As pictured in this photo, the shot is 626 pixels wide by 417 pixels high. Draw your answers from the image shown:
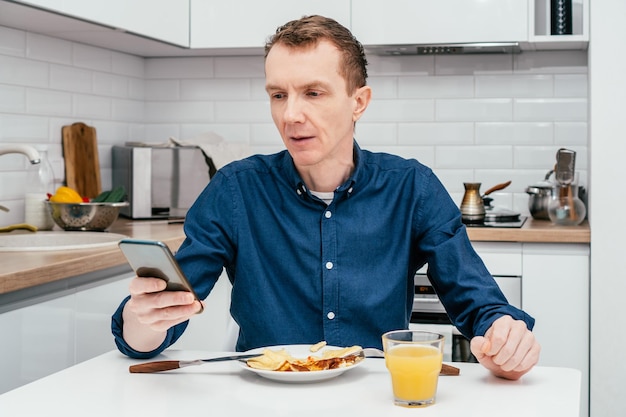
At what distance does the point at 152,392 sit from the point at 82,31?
2.01 m

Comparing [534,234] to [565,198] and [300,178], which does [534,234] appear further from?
[300,178]

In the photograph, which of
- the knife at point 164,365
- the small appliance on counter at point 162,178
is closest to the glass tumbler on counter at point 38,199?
the small appliance on counter at point 162,178

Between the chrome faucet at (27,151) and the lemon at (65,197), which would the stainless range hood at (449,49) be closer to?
the lemon at (65,197)

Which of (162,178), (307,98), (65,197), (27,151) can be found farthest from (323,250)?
(162,178)

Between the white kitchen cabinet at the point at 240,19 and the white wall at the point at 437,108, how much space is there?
0.34 meters

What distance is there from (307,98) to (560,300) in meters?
1.62

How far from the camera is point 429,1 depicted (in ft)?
10.5

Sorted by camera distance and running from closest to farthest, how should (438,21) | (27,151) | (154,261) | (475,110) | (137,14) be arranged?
1. (154,261)
2. (27,151)
3. (137,14)
4. (438,21)
5. (475,110)

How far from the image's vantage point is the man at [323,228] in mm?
1685

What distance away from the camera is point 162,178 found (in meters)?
3.32

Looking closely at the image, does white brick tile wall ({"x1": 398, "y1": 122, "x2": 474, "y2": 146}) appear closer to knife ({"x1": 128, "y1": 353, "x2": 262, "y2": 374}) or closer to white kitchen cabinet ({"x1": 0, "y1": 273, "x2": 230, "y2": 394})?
white kitchen cabinet ({"x1": 0, "y1": 273, "x2": 230, "y2": 394})

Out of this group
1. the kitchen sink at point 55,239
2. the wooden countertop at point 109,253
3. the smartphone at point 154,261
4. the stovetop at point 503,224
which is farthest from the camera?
the stovetop at point 503,224

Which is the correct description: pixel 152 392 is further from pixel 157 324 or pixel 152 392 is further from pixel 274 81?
pixel 274 81
